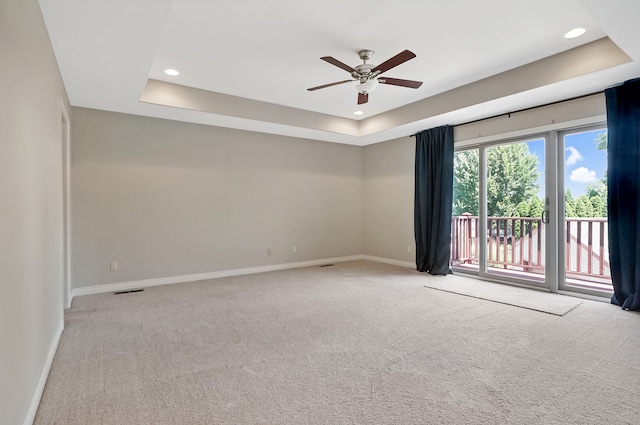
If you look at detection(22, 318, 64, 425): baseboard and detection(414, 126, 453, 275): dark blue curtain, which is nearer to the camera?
detection(22, 318, 64, 425): baseboard

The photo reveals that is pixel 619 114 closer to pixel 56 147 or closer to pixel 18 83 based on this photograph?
pixel 18 83

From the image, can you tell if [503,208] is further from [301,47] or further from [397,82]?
[301,47]

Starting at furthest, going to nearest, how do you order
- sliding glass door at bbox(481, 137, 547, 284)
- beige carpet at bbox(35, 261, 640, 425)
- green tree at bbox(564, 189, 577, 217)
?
sliding glass door at bbox(481, 137, 547, 284) → green tree at bbox(564, 189, 577, 217) → beige carpet at bbox(35, 261, 640, 425)

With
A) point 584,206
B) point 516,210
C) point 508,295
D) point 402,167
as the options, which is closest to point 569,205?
point 584,206

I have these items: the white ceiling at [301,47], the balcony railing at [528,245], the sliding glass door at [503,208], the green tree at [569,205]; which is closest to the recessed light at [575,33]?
the white ceiling at [301,47]

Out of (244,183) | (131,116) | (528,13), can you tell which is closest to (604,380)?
(528,13)

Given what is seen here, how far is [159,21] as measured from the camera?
2.38 metres

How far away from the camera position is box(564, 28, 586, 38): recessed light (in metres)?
3.00

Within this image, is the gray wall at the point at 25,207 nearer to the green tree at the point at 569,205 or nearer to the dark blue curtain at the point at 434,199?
the dark blue curtain at the point at 434,199

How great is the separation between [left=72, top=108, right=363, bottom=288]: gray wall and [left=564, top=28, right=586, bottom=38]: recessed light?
13.5 feet

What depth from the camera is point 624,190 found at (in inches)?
143

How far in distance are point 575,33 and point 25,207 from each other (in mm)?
4495

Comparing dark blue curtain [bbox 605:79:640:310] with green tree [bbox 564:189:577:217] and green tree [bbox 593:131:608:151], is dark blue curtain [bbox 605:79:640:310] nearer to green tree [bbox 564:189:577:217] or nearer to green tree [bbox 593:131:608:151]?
green tree [bbox 593:131:608:151]

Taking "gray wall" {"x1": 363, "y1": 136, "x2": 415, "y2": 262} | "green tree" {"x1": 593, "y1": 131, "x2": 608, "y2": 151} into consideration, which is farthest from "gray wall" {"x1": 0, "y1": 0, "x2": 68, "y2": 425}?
"green tree" {"x1": 593, "y1": 131, "x2": 608, "y2": 151}
